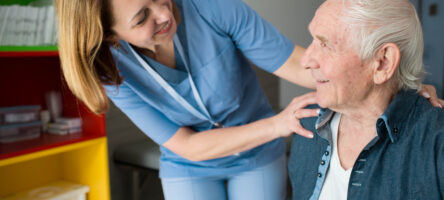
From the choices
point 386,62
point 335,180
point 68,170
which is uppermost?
point 386,62

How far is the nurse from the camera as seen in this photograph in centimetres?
115

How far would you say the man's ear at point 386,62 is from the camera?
977 mm

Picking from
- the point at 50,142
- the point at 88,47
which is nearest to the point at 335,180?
the point at 88,47

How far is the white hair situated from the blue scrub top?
1.19 feet

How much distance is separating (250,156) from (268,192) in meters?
0.15

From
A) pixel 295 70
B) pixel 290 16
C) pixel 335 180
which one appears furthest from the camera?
pixel 290 16

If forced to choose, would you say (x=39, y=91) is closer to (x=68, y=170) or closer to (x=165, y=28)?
(x=68, y=170)

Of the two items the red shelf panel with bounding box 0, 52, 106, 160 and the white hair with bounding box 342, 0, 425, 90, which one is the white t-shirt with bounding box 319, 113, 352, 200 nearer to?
the white hair with bounding box 342, 0, 425, 90

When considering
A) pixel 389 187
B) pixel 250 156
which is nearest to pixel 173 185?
pixel 250 156

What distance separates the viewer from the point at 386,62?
101cm

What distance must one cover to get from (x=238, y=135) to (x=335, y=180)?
0.33m

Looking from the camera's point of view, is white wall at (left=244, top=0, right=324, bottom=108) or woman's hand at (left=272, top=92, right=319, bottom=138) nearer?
woman's hand at (left=272, top=92, right=319, bottom=138)

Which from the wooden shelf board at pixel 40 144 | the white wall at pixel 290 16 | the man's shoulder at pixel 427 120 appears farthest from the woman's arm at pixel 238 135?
the white wall at pixel 290 16

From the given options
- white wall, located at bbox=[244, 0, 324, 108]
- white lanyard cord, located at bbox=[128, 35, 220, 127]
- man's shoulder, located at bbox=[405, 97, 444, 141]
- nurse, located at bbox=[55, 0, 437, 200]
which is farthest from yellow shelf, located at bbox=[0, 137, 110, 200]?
white wall, located at bbox=[244, 0, 324, 108]
